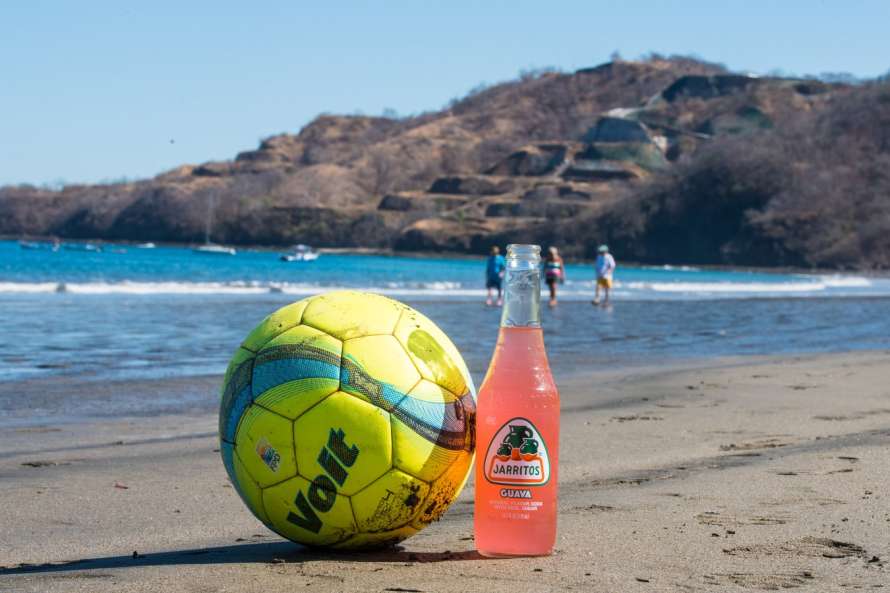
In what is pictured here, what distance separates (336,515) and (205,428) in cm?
451

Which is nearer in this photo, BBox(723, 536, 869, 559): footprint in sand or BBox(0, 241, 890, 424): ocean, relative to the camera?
BBox(723, 536, 869, 559): footprint in sand

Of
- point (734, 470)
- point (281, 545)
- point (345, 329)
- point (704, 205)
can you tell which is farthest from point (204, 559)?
point (704, 205)

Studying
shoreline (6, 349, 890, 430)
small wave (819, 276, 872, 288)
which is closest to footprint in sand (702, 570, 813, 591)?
shoreline (6, 349, 890, 430)

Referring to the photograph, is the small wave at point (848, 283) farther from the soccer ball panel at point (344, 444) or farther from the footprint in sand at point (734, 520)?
the soccer ball panel at point (344, 444)

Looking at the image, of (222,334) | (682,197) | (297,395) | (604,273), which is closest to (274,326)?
(297,395)

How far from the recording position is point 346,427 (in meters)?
3.86

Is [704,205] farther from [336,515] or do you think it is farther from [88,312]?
[336,515]

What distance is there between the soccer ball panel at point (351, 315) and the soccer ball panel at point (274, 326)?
0.13 feet

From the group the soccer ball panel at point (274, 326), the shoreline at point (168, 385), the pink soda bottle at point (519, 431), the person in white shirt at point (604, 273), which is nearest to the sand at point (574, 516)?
the pink soda bottle at point (519, 431)

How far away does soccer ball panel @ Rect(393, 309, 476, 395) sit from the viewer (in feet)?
13.4

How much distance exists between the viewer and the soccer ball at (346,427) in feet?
12.6

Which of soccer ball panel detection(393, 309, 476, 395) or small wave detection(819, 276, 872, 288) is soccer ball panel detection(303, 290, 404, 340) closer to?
soccer ball panel detection(393, 309, 476, 395)

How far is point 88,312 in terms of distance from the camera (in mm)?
23016

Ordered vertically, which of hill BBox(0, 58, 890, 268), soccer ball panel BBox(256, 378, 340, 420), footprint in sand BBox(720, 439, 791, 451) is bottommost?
footprint in sand BBox(720, 439, 791, 451)
